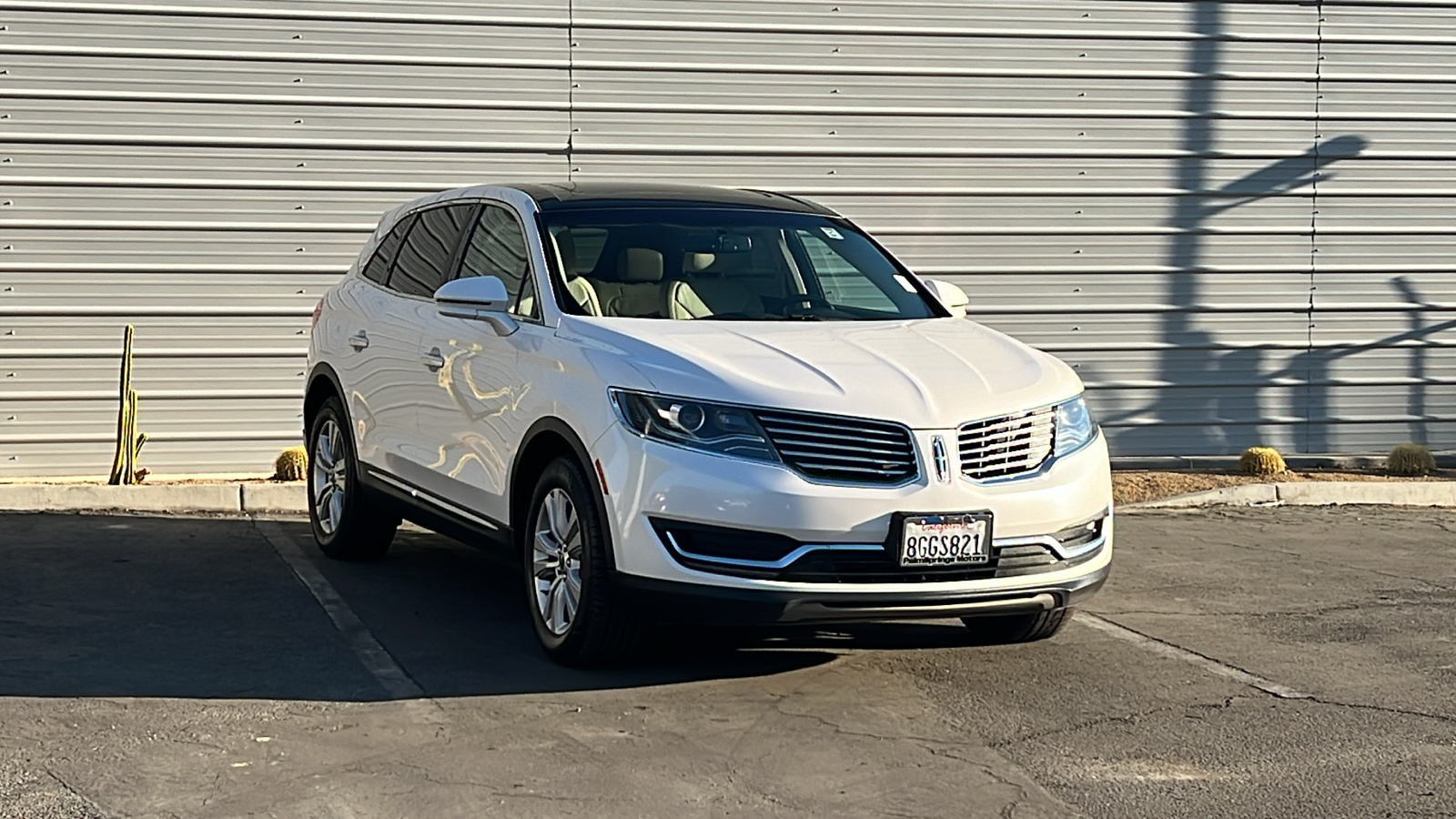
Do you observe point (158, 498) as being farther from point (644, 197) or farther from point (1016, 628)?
point (1016, 628)

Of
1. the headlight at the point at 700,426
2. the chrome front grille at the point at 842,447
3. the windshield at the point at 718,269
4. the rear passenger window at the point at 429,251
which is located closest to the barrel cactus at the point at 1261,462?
the windshield at the point at 718,269

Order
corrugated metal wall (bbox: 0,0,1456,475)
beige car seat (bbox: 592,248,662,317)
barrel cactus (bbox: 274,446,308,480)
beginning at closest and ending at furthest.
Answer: beige car seat (bbox: 592,248,662,317), barrel cactus (bbox: 274,446,308,480), corrugated metal wall (bbox: 0,0,1456,475)

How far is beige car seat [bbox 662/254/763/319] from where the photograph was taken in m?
7.20

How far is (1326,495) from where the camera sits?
12.1 metres

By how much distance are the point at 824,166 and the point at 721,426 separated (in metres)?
7.00

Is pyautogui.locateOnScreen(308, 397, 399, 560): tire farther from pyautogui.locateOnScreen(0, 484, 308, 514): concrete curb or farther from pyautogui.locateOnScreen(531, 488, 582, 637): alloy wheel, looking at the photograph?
pyautogui.locateOnScreen(531, 488, 582, 637): alloy wheel

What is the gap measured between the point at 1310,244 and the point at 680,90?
189 inches

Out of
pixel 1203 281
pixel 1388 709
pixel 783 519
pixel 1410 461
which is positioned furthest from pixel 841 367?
pixel 1410 461

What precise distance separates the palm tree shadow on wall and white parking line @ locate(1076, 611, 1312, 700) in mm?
5814

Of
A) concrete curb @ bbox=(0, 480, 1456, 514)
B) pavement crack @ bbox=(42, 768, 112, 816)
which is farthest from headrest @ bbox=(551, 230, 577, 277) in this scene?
concrete curb @ bbox=(0, 480, 1456, 514)

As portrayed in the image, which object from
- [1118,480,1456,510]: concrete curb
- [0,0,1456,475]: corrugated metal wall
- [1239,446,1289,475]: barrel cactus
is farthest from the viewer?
[1239,446,1289,475]: barrel cactus

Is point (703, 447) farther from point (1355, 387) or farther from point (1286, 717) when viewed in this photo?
point (1355, 387)

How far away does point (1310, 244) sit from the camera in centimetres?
1365

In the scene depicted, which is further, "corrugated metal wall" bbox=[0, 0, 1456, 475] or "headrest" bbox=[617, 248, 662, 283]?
"corrugated metal wall" bbox=[0, 0, 1456, 475]
